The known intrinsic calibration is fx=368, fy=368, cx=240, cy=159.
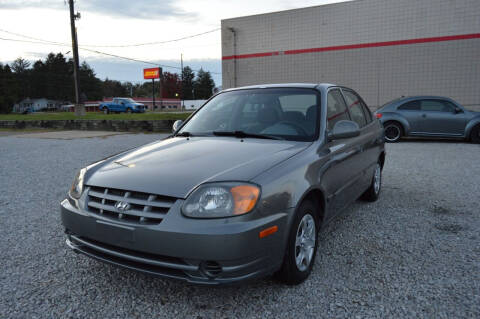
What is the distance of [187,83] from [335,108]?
105 meters

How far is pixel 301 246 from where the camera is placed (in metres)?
2.77

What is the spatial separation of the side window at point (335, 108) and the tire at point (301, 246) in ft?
3.17

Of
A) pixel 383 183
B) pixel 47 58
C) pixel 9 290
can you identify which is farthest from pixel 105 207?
pixel 47 58

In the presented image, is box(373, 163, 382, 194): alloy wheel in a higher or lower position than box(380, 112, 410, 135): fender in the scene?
lower

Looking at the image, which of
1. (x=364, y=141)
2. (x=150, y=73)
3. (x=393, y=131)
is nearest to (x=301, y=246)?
(x=364, y=141)

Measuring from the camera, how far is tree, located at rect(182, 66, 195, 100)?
341ft

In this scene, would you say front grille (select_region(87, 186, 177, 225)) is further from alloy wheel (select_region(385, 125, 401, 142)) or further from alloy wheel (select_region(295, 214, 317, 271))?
alloy wheel (select_region(385, 125, 401, 142))

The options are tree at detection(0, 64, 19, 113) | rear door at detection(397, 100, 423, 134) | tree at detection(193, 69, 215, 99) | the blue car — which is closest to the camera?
rear door at detection(397, 100, 423, 134)

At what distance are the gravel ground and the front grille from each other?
629 mm

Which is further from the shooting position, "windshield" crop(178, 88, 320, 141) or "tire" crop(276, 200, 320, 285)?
"windshield" crop(178, 88, 320, 141)

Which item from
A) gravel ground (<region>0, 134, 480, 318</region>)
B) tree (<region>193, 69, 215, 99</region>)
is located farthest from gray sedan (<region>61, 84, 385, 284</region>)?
tree (<region>193, 69, 215, 99</region>)

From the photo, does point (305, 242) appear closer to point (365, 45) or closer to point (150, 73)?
point (365, 45)

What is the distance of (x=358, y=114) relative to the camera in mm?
4473

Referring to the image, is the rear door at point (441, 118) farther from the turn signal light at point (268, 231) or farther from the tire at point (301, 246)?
the turn signal light at point (268, 231)
